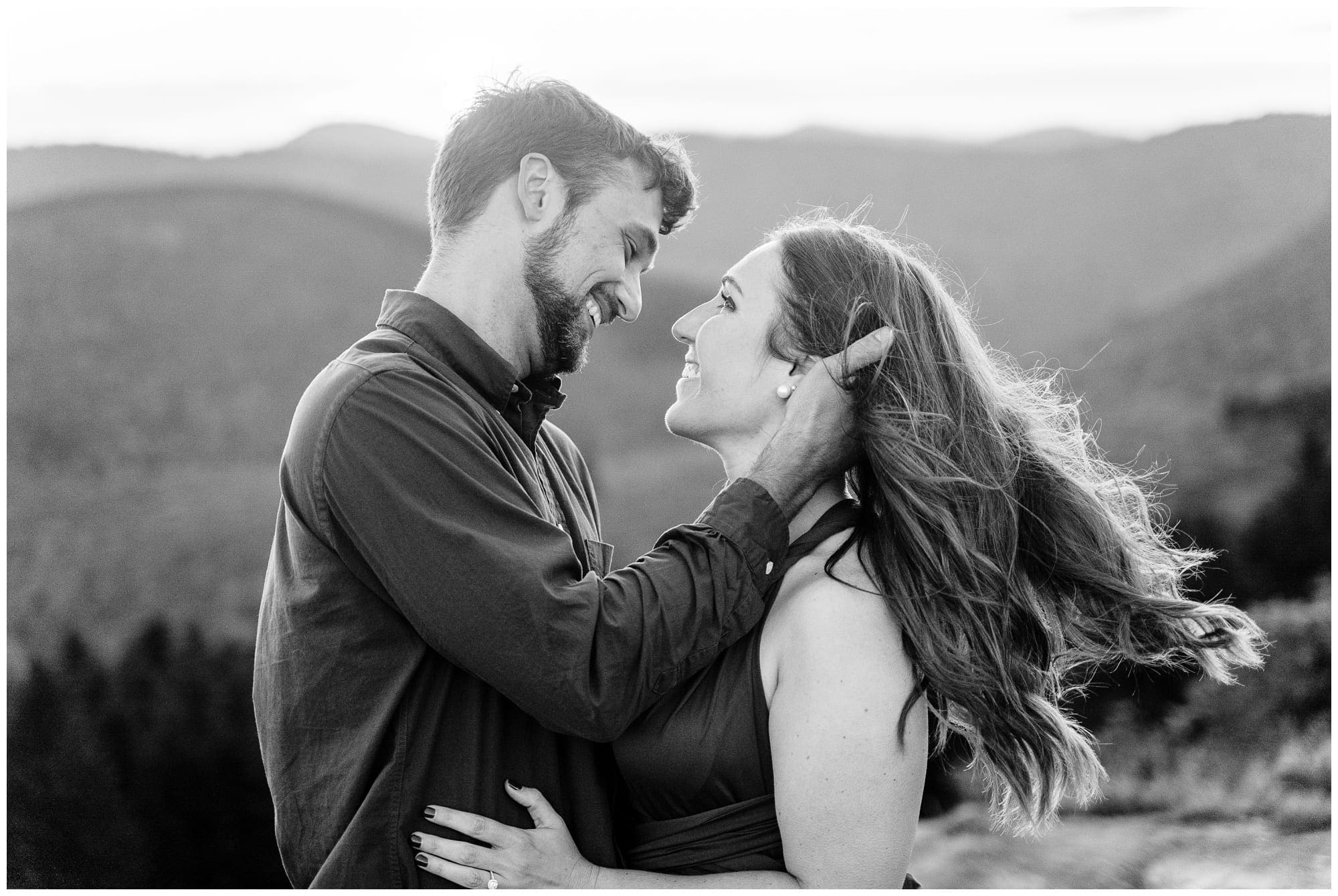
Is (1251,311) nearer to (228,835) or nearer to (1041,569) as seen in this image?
(1041,569)

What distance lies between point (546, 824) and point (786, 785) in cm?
40

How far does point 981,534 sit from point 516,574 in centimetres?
88

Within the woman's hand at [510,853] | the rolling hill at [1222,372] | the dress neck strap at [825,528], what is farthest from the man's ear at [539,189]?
the rolling hill at [1222,372]

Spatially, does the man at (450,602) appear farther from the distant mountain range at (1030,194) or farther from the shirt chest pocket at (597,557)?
the distant mountain range at (1030,194)

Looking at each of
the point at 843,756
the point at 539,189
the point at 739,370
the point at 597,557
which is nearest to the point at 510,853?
the point at 843,756

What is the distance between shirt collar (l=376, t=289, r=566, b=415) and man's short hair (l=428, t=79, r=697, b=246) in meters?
0.25

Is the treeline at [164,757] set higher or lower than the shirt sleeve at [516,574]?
lower

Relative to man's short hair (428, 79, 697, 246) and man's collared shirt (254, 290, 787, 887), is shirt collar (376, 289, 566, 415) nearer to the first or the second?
man's collared shirt (254, 290, 787, 887)

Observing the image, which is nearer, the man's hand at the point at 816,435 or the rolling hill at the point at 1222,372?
the man's hand at the point at 816,435

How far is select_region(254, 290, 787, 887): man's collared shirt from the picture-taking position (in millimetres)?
1575

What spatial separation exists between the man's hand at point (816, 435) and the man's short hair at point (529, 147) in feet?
1.99

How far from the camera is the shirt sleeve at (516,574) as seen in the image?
5.13 ft

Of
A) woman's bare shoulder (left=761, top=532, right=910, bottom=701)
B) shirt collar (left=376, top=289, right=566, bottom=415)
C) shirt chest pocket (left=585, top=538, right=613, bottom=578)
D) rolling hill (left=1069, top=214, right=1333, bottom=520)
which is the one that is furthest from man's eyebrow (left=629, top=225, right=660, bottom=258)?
rolling hill (left=1069, top=214, right=1333, bottom=520)

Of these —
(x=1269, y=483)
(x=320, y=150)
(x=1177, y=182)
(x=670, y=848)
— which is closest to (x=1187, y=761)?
(x=1269, y=483)
